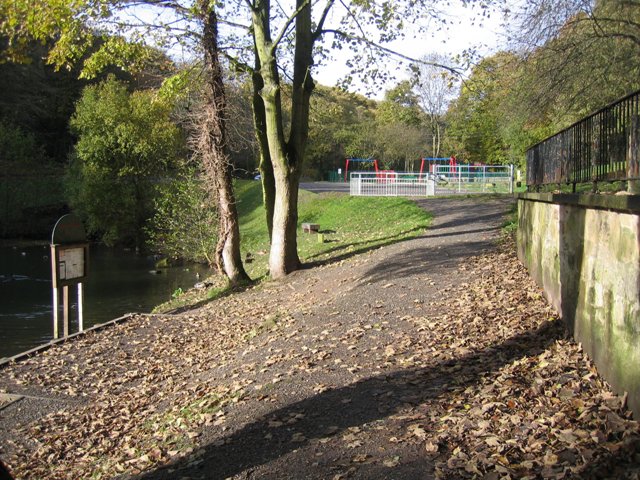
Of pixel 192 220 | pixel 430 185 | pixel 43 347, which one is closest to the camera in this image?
pixel 43 347

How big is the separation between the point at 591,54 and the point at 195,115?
11088mm

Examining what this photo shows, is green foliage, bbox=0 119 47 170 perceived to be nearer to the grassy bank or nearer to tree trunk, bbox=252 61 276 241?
the grassy bank

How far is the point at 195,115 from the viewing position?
677 inches

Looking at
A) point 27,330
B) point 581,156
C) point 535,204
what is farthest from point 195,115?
point 581,156

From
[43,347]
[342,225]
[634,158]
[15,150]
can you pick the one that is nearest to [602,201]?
[634,158]

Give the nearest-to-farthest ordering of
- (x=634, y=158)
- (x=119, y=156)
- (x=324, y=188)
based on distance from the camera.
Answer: (x=634, y=158)
(x=119, y=156)
(x=324, y=188)

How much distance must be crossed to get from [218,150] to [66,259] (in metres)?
5.39

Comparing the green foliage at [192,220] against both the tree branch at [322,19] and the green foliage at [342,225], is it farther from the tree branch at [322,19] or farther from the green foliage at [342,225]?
the tree branch at [322,19]

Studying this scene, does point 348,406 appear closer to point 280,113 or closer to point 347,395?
point 347,395

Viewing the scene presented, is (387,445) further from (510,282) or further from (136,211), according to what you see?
(136,211)

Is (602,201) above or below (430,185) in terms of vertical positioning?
below

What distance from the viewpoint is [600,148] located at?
6672 mm

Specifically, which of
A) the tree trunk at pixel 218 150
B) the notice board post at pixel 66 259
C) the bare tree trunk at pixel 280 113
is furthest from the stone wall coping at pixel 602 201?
the tree trunk at pixel 218 150

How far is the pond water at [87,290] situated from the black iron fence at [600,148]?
12.5m
